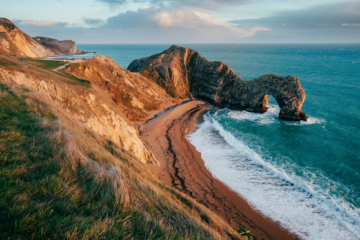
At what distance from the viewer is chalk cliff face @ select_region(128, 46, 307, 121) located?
39125mm

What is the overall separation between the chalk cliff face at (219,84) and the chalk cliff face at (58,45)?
96417 millimetres

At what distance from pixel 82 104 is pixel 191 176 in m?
15.3

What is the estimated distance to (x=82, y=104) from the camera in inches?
800

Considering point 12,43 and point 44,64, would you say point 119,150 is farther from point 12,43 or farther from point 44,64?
point 12,43

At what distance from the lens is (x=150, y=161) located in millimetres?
22531

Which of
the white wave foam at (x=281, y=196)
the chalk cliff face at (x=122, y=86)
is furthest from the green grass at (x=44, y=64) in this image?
the white wave foam at (x=281, y=196)

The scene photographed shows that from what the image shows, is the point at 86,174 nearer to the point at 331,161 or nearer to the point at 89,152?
the point at 89,152

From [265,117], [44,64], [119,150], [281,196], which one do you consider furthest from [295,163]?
[44,64]

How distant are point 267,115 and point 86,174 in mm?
43659

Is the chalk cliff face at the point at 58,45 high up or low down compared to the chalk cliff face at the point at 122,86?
up

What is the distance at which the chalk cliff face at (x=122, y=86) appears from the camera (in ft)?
112

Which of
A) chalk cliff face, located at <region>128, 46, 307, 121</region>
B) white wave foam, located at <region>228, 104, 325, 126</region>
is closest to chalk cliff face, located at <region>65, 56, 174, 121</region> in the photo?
chalk cliff face, located at <region>128, 46, 307, 121</region>

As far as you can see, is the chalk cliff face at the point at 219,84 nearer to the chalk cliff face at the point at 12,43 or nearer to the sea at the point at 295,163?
A: the sea at the point at 295,163

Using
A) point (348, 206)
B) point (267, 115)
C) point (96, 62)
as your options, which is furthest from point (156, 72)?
point (348, 206)
